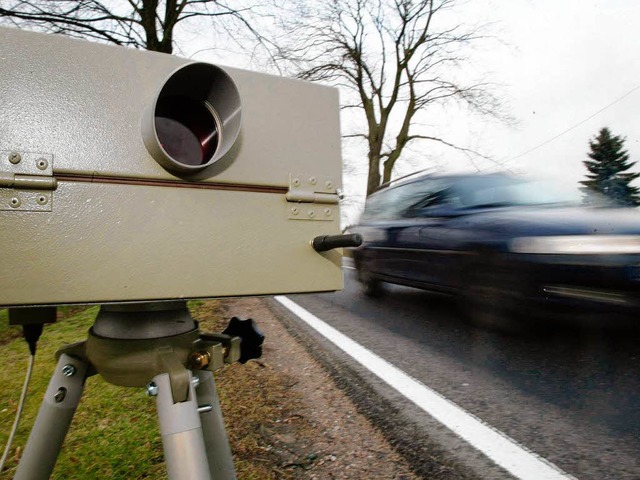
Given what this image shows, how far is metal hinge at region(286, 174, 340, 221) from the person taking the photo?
938 mm

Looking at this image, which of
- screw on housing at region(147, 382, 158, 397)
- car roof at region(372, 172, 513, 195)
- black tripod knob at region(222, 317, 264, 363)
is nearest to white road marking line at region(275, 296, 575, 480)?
black tripod knob at region(222, 317, 264, 363)

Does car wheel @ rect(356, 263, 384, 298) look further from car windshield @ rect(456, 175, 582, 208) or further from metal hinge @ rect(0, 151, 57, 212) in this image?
metal hinge @ rect(0, 151, 57, 212)

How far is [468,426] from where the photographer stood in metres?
2.06

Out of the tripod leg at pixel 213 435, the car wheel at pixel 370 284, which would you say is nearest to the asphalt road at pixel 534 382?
the tripod leg at pixel 213 435

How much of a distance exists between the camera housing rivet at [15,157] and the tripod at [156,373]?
34 centimetres

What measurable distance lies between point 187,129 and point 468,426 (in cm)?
191

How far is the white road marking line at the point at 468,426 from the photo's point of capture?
1678mm

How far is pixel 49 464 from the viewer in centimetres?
99

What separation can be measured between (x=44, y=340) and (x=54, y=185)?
3998 millimetres

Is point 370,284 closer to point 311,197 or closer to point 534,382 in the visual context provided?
point 534,382

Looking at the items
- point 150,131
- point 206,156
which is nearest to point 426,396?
point 206,156

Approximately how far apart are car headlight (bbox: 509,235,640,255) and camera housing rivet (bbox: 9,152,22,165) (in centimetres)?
327

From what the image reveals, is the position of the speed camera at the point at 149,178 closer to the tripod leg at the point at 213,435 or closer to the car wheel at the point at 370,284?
the tripod leg at the point at 213,435

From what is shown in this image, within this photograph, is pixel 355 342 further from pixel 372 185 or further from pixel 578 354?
pixel 372 185
